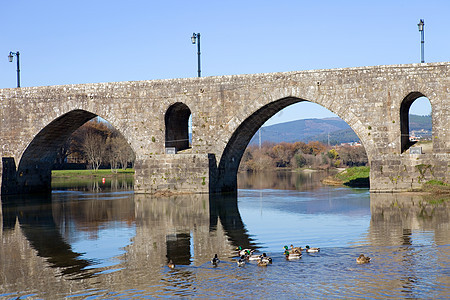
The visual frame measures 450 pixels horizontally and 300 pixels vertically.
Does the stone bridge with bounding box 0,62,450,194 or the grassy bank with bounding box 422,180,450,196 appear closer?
the grassy bank with bounding box 422,180,450,196

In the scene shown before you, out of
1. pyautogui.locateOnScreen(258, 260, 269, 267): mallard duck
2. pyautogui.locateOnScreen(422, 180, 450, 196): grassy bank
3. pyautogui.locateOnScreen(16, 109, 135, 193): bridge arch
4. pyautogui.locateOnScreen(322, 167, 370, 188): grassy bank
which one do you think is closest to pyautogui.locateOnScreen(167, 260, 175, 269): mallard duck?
pyautogui.locateOnScreen(258, 260, 269, 267): mallard duck

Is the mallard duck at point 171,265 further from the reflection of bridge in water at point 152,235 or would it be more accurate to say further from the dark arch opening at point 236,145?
the dark arch opening at point 236,145

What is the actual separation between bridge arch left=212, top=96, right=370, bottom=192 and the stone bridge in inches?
2.2

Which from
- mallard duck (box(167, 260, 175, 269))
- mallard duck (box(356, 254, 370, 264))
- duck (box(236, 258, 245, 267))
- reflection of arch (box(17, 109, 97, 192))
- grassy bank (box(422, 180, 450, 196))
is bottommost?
mallard duck (box(167, 260, 175, 269))

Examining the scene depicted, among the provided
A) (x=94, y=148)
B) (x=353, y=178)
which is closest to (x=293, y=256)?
(x=353, y=178)

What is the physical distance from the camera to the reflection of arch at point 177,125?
28.7m

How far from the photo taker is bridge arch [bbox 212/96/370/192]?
27344mm

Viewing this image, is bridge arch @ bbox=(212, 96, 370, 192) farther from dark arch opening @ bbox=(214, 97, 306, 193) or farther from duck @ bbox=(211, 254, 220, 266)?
duck @ bbox=(211, 254, 220, 266)

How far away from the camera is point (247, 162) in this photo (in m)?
72.6

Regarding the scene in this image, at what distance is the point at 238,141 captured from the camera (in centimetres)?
2858

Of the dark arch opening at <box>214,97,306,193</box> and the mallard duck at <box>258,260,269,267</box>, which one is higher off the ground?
the dark arch opening at <box>214,97,306,193</box>

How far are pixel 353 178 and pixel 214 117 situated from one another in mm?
11499

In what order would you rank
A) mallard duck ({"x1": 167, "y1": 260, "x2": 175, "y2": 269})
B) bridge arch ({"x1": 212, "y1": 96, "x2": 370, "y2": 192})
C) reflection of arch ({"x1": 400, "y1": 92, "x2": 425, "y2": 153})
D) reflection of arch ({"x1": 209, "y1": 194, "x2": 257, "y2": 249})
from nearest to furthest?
mallard duck ({"x1": 167, "y1": 260, "x2": 175, "y2": 269})
reflection of arch ({"x1": 209, "y1": 194, "x2": 257, "y2": 249})
reflection of arch ({"x1": 400, "y1": 92, "x2": 425, "y2": 153})
bridge arch ({"x1": 212, "y1": 96, "x2": 370, "y2": 192})

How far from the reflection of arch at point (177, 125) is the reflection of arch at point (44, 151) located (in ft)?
14.8
